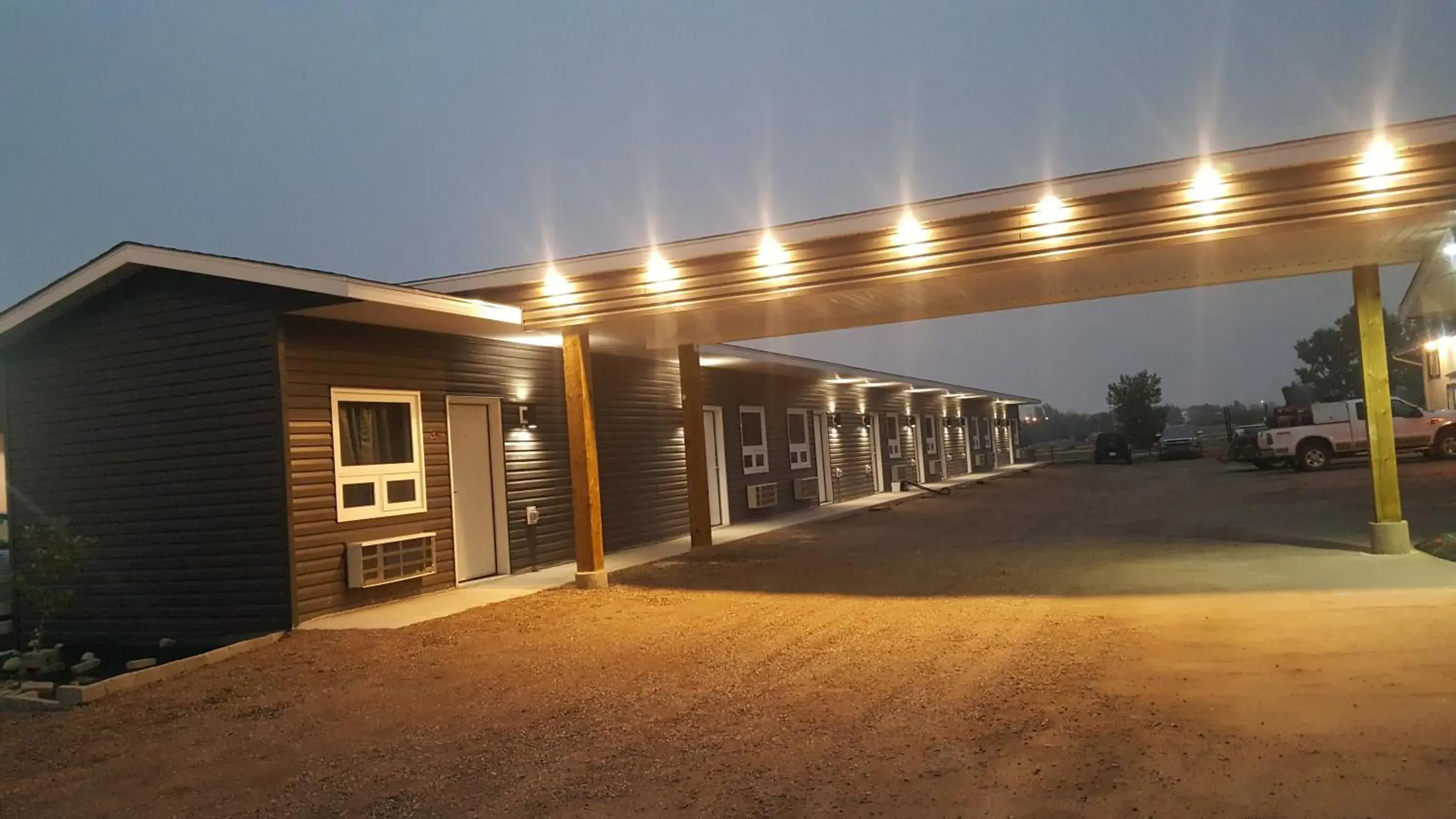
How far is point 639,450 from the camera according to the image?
1440 cm

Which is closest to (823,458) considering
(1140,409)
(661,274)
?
(661,274)

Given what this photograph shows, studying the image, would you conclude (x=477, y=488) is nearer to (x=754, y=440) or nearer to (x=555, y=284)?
(x=555, y=284)

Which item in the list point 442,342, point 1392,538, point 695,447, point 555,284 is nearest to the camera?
point 1392,538

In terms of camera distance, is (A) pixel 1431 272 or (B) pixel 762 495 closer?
(A) pixel 1431 272

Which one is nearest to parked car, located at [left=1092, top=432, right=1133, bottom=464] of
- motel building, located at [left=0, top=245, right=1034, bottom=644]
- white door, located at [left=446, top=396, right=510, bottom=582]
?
motel building, located at [left=0, top=245, right=1034, bottom=644]

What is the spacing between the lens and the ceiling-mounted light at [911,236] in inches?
332

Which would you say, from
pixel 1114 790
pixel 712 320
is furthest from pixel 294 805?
pixel 712 320

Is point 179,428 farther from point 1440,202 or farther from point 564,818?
point 1440,202

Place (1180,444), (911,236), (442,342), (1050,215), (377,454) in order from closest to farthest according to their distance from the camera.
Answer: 1. (1050,215)
2. (911,236)
3. (377,454)
4. (442,342)
5. (1180,444)

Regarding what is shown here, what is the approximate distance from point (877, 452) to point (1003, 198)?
58.5ft

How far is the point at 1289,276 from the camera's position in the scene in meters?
10.1

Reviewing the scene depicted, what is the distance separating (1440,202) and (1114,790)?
6.00m

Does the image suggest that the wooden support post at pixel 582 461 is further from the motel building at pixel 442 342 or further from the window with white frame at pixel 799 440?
the window with white frame at pixel 799 440

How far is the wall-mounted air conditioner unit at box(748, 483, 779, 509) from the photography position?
17.8 metres
